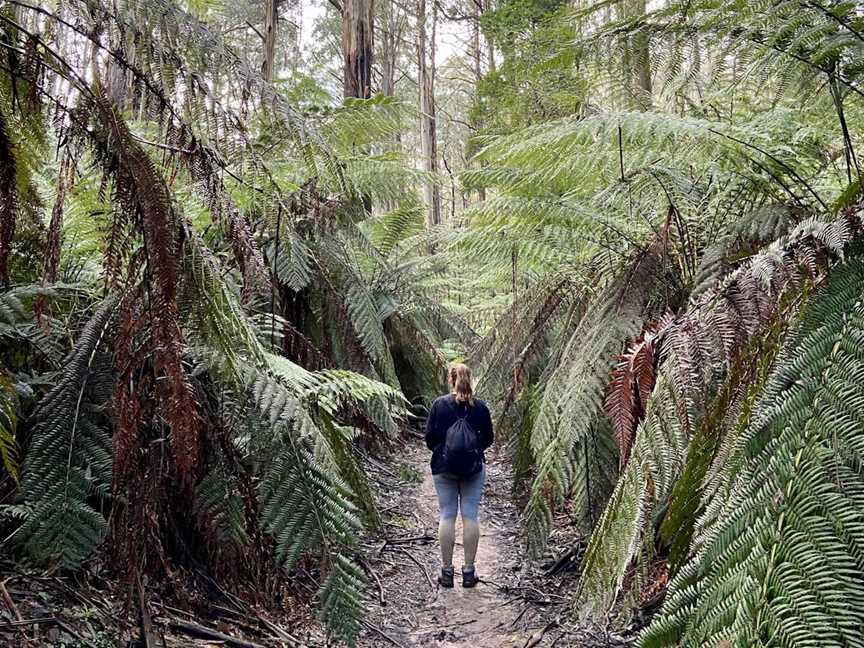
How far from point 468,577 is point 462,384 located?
0.98m

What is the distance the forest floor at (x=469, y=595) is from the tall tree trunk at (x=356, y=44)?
4559 millimetres

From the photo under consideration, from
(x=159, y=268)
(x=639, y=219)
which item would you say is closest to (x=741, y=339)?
(x=159, y=268)

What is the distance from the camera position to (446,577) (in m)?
3.30

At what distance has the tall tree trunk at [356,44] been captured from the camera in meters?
6.96

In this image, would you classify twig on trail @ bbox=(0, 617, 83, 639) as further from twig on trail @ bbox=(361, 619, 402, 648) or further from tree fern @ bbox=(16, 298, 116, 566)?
twig on trail @ bbox=(361, 619, 402, 648)

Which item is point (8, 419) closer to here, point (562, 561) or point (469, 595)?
point (469, 595)

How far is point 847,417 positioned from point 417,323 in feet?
17.7

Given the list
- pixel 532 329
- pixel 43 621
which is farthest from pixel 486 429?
pixel 43 621

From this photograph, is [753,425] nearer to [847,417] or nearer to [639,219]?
[847,417]

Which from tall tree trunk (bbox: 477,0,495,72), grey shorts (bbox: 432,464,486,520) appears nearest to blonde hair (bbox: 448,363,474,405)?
grey shorts (bbox: 432,464,486,520)

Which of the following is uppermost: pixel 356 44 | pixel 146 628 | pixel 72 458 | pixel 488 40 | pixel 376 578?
pixel 488 40

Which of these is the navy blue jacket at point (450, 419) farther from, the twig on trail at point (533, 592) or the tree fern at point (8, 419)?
the tree fern at point (8, 419)

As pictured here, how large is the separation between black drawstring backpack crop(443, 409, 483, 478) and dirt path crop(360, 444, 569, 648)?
0.54m

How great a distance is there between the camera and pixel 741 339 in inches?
43.9
